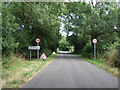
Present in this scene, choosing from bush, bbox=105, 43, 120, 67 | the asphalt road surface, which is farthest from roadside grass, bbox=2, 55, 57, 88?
bush, bbox=105, 43, 120, 67

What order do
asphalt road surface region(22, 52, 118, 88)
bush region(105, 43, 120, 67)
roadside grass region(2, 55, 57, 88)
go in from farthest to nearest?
bush region(105, 43, 120, 67), roadside grass region(2, 55, 57, 88), asphalt road surface region(22, 52, 118, 88)

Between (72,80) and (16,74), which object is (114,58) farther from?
(16,74)

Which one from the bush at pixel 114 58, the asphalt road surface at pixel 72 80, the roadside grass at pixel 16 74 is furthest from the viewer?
the bush at pixel 114 58

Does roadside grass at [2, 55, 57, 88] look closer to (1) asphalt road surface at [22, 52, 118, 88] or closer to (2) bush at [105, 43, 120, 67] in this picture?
(1) asphalt road surface at [22, 52, 118, 88]

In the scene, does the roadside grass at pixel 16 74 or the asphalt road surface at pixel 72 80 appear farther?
the roadside grass at pixel 16 74

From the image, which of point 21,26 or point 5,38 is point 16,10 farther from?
point 5,38

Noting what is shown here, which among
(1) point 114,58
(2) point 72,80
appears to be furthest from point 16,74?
(1) point 114,58

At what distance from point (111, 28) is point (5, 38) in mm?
14218

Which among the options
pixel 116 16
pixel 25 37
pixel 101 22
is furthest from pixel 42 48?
pixel 116 16

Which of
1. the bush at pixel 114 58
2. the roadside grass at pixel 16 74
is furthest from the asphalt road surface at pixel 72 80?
the bush at pixel 114 58

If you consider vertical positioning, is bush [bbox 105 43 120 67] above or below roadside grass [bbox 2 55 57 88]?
above

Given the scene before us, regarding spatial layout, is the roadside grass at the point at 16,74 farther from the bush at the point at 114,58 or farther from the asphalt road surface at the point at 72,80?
the bush at the point at 114,58

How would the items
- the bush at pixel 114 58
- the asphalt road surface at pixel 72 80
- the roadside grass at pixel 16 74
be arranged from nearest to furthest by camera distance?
the asphalt road surface at pixel 72 80
the roadside grass at pixel 16 74
the bush at pixel 114 58

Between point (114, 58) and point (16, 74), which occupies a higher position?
point (114, 58)
